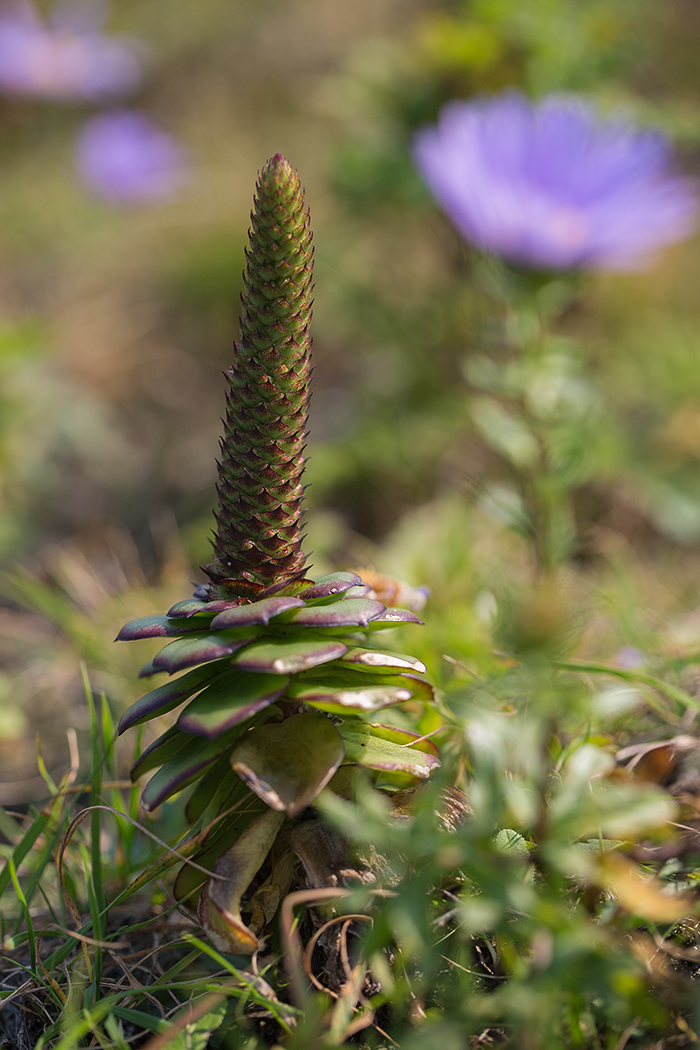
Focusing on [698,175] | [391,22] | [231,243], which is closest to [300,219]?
[231,243]

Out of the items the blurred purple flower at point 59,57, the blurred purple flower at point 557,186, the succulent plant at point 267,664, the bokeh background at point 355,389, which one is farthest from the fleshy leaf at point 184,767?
the blurred purple flower at point 59,57

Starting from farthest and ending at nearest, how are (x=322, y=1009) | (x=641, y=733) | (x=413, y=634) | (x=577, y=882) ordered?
(x=413, y=634)
(x=641, y=733)
(x=577, y=882)
(x=322, y=1009)

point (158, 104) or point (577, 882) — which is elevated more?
point (158, 104)

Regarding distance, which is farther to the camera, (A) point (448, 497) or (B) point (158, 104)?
(B) point (158, 104)

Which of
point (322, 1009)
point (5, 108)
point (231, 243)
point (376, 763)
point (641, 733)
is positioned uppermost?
point (5, 108)

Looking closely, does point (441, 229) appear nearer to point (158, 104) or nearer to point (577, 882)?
point (577, 882)
